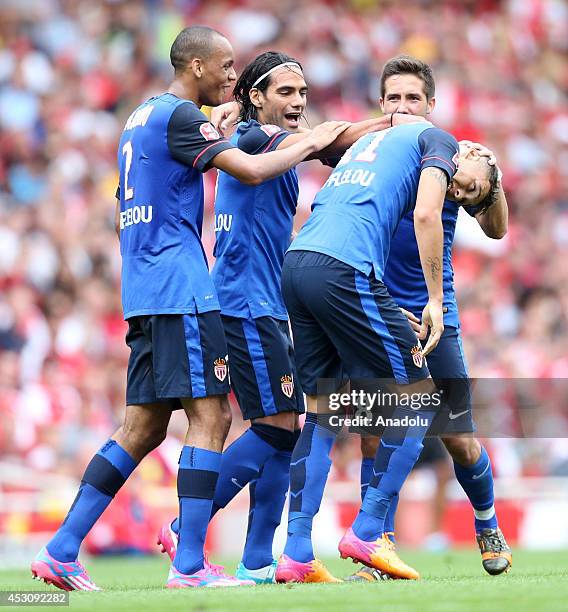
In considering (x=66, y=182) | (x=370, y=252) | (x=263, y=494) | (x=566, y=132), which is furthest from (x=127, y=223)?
(x=566, y=132)

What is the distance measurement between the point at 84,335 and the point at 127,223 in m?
7.72

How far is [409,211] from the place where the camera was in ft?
22.0

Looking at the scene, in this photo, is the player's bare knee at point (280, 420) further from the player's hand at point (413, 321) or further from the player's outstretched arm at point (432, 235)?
the player's outstretched arm at point (432, 235)

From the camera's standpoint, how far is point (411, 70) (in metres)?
7.46

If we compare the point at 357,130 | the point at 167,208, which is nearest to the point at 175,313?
the point at 167,208

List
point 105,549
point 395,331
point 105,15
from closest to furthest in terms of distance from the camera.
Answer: point 395,331, point 105,549, point 105,15

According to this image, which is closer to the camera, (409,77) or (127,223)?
(127,223)

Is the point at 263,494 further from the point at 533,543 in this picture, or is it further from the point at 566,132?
the point at 566,132

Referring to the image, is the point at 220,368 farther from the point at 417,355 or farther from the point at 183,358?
the point at 417,355

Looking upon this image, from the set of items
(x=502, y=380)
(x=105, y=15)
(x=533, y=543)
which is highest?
(x=105, y=15)

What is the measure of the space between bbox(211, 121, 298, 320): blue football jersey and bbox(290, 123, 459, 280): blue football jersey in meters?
0.46

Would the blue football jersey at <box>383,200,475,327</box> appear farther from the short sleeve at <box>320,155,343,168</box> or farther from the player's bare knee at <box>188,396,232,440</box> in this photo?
the player's bare knee at <box>188,396,232,440</box>

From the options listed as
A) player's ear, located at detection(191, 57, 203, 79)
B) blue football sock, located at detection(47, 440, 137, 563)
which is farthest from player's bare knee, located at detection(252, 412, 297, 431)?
player's ear, located at detection(191, 57, 203, 79)

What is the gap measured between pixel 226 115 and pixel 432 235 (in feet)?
5.66
